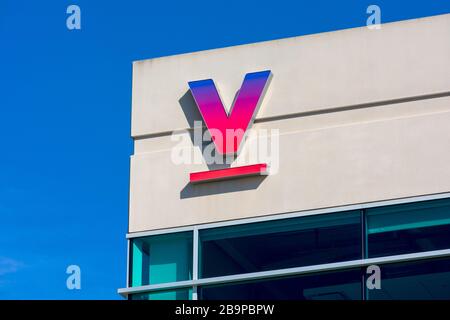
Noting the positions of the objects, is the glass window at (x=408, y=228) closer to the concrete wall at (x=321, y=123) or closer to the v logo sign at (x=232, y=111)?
the concrete wall at (x=321, y=123)

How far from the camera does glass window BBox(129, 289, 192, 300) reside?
20.2 metres

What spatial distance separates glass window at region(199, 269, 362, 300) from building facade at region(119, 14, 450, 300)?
0.05ft

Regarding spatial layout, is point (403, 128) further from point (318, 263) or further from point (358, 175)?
point (318, 263)

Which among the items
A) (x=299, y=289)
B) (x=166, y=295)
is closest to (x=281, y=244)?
(x=299, y=289)

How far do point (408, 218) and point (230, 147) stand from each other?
332 centimetres

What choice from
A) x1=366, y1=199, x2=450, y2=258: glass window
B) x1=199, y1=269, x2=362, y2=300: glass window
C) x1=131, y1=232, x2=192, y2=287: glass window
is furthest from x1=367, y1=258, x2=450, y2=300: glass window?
x1=131, y1=232, x2=192, y2=287: glass window

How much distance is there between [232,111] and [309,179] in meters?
1.94

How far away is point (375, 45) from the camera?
67.6 feet

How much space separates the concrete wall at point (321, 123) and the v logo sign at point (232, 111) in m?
0.19

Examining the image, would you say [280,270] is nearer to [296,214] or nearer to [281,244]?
[281,244]

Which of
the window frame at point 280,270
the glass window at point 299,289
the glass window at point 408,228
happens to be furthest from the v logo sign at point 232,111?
the glass window at point 408,228

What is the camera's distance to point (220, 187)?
20703mm

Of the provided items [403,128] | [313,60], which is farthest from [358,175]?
[313,60]

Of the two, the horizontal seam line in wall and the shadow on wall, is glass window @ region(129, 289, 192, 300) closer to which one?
the shadow on wall
